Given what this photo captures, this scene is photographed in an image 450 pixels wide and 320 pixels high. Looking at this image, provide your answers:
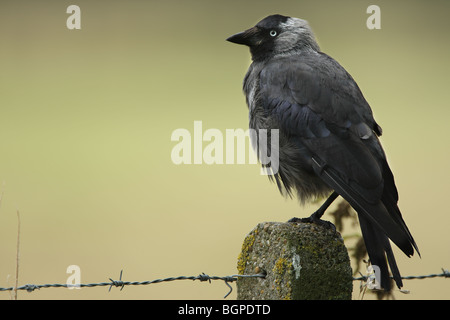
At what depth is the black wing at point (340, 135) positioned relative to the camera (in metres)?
4.01

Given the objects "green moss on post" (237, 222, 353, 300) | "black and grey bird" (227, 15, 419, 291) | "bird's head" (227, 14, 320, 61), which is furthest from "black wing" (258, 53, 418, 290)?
"green moss on post" (237, 222, 353, 300)

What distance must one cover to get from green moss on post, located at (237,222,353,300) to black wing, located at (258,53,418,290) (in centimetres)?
46

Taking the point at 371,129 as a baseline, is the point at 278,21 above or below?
above

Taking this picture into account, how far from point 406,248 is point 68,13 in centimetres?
Result: 1035

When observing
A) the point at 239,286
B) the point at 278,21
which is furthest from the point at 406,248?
the point at 278,21

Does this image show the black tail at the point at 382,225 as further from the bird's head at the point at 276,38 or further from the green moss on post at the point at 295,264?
the bird's head at the point at 276,38

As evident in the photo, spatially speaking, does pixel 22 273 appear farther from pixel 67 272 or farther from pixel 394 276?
pixel 394 276

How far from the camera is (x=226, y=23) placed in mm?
12234

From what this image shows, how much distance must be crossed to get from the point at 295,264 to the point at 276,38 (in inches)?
99.7

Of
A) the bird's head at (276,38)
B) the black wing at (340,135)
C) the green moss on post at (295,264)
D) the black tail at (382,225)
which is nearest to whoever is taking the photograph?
the green moss on post at (295,264)

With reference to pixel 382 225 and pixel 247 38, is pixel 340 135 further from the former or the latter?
pixel 247 38

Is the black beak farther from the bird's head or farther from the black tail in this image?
the black tail

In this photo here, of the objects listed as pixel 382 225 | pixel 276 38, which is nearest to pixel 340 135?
pixel 382 225

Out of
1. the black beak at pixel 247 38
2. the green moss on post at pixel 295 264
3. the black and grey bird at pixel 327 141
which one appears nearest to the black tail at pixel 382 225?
the black and grey bird at pixel 327 141
